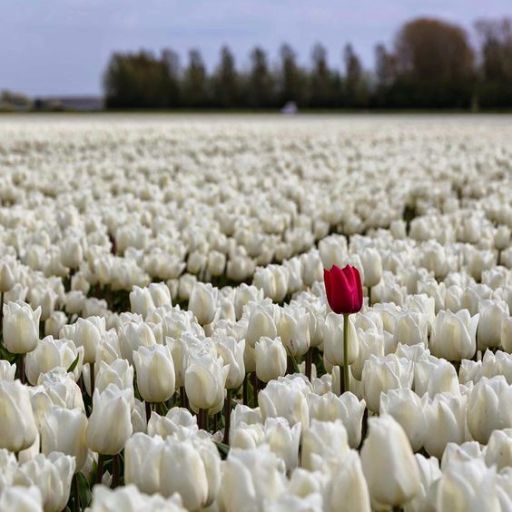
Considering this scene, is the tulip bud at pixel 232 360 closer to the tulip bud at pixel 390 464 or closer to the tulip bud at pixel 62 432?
Result: the tulip bud at pixel 62 432

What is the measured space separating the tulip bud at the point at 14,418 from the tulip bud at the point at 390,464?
787mm

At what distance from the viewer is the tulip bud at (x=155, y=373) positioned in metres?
2.42

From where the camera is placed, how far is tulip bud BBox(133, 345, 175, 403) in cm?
242

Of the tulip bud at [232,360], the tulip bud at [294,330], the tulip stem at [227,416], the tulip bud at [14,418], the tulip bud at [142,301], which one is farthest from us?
the tulip bud at [142,301]

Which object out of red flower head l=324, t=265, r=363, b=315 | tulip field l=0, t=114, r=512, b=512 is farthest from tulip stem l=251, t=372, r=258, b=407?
red flower head l=324, t=265, r=363, b=315

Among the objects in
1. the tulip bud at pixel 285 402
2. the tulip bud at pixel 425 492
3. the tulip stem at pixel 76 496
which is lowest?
the tulip stem at pixel 76 496

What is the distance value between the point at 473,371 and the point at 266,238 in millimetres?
3142

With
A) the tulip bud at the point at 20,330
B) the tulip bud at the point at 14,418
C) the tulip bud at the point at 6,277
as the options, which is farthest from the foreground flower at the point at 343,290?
the tulip bud at the point at 6,277

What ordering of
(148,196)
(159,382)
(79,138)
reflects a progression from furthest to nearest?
(79,138) < (148,196) < (159,382)

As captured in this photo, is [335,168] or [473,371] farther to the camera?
[335,168]

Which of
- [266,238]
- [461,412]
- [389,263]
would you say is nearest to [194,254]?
[266,238]

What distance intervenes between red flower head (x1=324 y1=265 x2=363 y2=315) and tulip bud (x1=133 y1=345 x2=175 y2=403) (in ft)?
1.56

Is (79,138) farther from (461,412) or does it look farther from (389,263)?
(461,412)

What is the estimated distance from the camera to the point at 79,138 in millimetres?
17578
